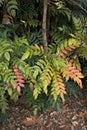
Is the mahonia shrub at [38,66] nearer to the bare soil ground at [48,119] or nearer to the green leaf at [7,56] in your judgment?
the green leaf at [7,56]

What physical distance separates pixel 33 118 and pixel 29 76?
746 millimetres

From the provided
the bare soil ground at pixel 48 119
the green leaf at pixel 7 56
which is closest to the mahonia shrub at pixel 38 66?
the green leaf at pixel 7 56

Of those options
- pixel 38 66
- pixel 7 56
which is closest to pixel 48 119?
pixel 38 66

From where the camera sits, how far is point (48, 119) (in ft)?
10.8

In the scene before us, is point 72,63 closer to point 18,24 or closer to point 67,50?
point 67,50

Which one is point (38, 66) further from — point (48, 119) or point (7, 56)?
point (48, 119)

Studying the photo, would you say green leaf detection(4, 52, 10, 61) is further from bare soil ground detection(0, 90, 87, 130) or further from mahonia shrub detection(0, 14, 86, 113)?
bare soil ground detection(0, 90, 87, 130)

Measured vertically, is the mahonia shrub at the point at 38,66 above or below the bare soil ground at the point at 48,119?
above

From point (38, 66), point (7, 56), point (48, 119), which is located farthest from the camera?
point (48, 119)

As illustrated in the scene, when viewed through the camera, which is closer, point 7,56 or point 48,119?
point 7,56

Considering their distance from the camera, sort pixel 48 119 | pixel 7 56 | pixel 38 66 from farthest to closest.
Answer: pixel 48 119 → pixel 38 66 → pixel 7 56

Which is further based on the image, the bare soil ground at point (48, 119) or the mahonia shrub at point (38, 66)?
the bare soil ground at point (48, 119)

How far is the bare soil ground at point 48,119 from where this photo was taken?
3.25 m

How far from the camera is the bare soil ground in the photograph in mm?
3252
